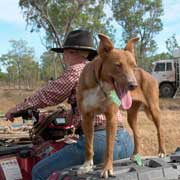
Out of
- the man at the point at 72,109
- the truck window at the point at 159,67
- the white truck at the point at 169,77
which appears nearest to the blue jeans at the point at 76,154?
the man at the point at 72,109

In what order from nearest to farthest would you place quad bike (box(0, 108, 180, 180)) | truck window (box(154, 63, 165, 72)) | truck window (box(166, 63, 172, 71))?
quad bike (box(0, 108, 180, 180)), truck window (box(166, 63, 172, 71)), truck window (box(154, 63, 165, 72))

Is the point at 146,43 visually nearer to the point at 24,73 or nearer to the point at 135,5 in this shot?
the point at 135,5

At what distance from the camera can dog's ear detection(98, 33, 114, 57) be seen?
2.52 meters

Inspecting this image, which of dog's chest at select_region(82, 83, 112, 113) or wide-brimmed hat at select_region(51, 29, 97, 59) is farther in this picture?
wide-brimmed hat at select_region(51, 29, 97, 59)

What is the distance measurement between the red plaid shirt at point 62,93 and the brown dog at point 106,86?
282 mm

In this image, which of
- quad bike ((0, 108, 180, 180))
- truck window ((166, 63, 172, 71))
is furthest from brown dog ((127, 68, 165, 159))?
truck window ((166, 63, 172, 71))

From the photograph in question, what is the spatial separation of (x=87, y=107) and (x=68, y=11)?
28092 mm

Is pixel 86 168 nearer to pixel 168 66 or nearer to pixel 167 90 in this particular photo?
pixel 167 90

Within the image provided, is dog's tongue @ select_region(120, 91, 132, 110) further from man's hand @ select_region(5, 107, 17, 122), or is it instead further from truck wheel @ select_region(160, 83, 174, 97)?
truck wheel @ select_region(160, 83, 174, 97)

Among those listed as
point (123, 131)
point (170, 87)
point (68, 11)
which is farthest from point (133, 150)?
point (68, 11)

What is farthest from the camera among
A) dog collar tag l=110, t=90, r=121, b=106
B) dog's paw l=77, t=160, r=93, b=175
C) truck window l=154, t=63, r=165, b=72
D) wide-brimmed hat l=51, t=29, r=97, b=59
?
truck window l=154, t=63, r=165, b=72

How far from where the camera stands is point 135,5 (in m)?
35.0

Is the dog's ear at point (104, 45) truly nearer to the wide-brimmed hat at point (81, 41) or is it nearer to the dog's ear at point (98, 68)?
the dog's ear at point (98, 68)

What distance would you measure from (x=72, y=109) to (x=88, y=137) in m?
0.37
